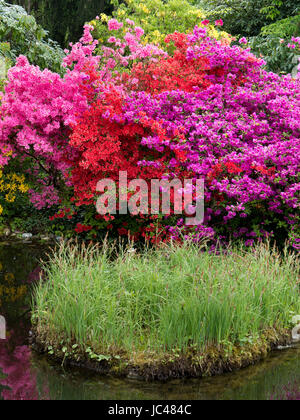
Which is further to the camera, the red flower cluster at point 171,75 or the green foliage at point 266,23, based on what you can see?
the green foliage at point 266,23

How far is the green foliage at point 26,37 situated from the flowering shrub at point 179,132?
10.5ft

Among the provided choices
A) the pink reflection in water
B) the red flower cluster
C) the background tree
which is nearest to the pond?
the pink reflection in water

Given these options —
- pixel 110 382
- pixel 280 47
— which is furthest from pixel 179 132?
pixel 280 47

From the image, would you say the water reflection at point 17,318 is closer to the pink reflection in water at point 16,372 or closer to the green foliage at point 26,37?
the pink reflection in water at point 16,372

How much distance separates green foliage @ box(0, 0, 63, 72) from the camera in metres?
9.67

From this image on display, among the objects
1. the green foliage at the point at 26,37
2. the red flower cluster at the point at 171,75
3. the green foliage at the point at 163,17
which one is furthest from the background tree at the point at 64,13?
the red flower cluster at the point at 171,75

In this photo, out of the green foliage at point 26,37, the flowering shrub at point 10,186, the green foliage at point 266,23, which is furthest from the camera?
the green foliage at point 266,23

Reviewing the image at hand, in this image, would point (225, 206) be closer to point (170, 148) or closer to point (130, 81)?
point (170, 148)

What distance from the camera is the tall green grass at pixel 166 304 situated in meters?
3.75

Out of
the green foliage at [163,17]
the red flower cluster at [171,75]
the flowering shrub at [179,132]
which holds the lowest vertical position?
the flowering shrub at [179,132]

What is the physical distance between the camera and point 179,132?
617 cm

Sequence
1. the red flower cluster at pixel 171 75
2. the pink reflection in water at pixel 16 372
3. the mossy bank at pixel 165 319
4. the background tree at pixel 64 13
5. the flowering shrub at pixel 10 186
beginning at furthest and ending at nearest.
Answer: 1. the background tree at pixel 64 13
2. the flowering shrub at pixel 10 186
3. the red flower cluster at pixel 171 75
4. the mossy bank at pixel 165 319
5. the pink reflection in water at pixel 16 372

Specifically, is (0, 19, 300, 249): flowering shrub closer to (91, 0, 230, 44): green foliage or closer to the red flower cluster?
the red flower cluster
